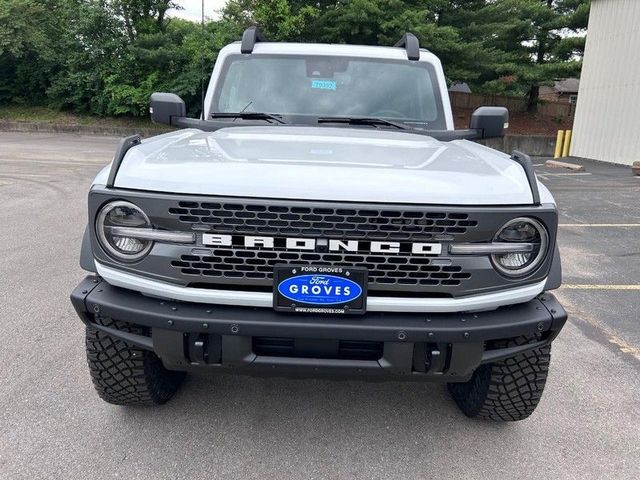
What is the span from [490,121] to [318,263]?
6.76ft

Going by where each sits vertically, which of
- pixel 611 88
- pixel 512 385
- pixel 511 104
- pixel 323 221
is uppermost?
pixel 611 88

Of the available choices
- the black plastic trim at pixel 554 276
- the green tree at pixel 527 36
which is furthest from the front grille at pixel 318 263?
the green tree at pixel 527 36

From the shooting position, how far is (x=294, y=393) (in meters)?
3.24

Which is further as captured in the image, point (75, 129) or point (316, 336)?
point (75, 129)

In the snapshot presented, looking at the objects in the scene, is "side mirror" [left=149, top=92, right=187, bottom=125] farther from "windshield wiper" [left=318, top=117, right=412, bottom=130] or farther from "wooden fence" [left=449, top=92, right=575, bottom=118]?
"wooden fence" [left=449, top=92, right=575, bottom=118]

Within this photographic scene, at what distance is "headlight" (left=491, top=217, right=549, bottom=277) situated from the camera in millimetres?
2309

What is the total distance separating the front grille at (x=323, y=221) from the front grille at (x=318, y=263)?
0.09 m

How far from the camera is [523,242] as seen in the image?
7.64ft

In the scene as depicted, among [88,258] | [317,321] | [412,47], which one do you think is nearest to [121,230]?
[88,258]

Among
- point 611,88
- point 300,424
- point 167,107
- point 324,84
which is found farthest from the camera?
point 611,88

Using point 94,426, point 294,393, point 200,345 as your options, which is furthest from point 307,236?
point 94,426

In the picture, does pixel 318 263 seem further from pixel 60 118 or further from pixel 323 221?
pixel 60 118

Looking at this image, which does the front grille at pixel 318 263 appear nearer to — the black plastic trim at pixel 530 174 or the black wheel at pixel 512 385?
the black plastic trim at pixel 530 174

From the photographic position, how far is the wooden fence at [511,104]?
27.7 m
